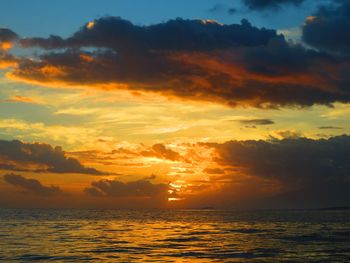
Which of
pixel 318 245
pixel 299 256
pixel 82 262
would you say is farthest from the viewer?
pixel 318 245

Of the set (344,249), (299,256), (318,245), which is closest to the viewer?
(299,256)

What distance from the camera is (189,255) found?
5847 cm

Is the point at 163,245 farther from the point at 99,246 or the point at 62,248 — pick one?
the point at 62,248

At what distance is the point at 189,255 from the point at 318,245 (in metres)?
21.9

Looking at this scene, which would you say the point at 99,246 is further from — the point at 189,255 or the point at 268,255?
the point at 268,255

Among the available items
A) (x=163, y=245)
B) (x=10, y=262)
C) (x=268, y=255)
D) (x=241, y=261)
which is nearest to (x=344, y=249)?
(x=268, y=255)

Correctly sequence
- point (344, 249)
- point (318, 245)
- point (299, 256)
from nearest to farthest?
point (299, 256) < point (344, 249) < point (318, 245)

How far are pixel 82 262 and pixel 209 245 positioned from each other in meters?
24.4

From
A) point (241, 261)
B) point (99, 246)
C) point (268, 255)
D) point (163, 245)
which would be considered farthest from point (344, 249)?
point (99, 246)

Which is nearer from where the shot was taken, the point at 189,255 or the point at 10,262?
the point at 10,262

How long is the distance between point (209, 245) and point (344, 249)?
1920cm

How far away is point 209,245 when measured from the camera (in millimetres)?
70875

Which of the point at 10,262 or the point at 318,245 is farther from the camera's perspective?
the point at 318,245

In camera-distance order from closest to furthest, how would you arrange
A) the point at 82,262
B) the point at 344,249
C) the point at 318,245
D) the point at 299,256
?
the point at 82,262, the point at 299,256, the point at 344,249, the point at 318,245
